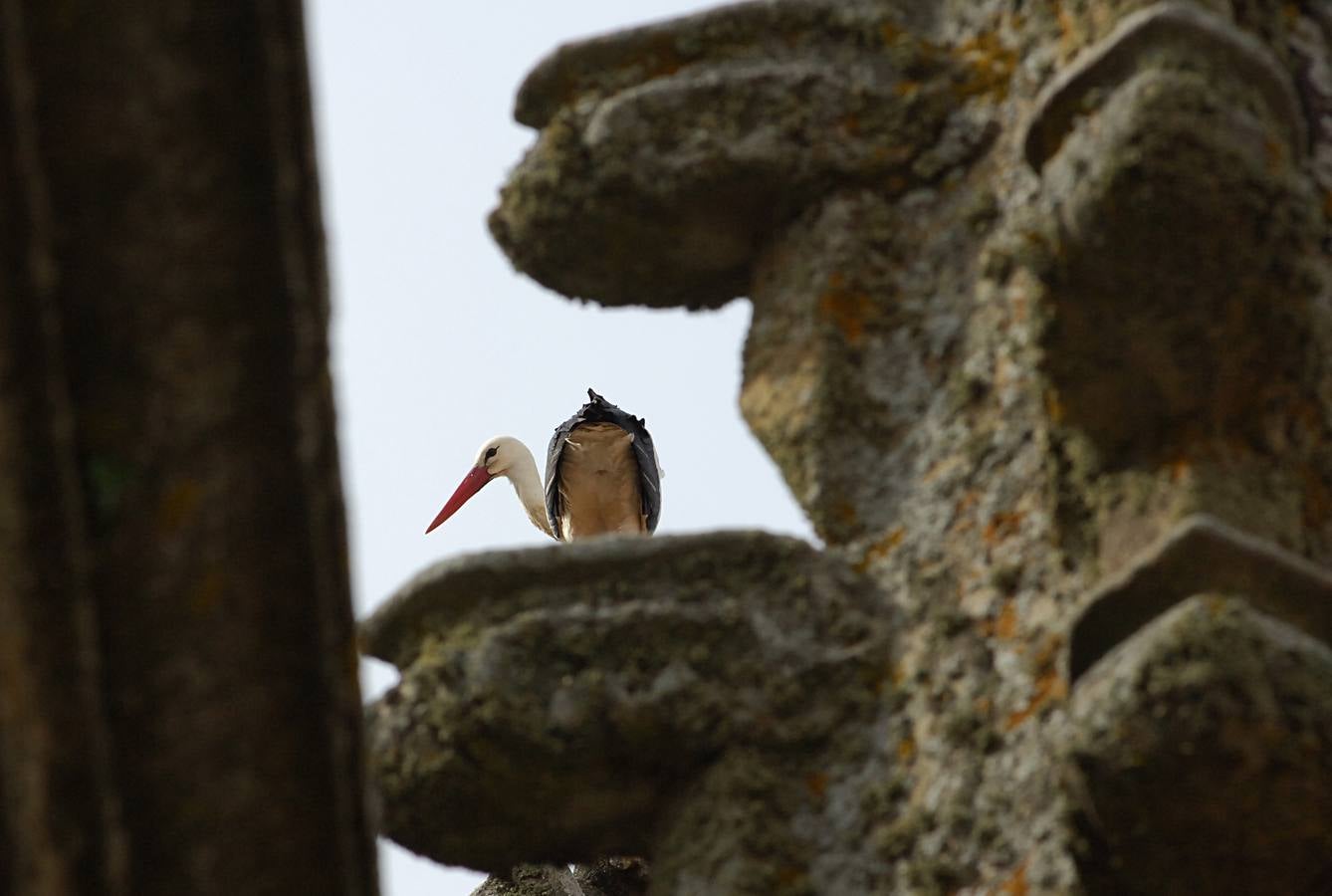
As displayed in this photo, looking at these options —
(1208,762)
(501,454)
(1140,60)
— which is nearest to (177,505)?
(1208,762)

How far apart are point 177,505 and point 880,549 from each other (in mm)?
2473

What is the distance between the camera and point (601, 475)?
1345cm

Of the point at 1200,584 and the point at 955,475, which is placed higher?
the point at 955,475

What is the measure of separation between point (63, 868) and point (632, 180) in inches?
130

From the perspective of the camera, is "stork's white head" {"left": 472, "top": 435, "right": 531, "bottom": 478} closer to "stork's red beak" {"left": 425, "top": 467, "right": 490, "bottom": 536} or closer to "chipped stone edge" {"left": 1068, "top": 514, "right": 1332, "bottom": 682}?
"stork's red beak" {"left": 425, "top": 467, "right": 490, "bottom": 536}

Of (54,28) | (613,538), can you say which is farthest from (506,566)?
(54,28)

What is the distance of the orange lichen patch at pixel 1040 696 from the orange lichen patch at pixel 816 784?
1.48ft

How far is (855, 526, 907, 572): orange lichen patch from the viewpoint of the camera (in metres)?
6.78

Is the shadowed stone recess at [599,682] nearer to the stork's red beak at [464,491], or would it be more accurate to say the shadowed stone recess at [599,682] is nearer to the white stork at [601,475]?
the white stork at [601,475]

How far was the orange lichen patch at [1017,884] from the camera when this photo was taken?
19.7 feet

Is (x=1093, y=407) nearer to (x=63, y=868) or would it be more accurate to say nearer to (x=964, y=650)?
(x=964, y=650)

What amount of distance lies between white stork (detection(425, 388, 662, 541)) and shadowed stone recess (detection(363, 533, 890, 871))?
6377 millimetres

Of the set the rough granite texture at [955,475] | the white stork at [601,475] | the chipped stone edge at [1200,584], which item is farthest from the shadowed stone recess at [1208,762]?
the white stork at [601,475]

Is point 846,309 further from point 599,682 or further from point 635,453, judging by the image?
point 635,453
